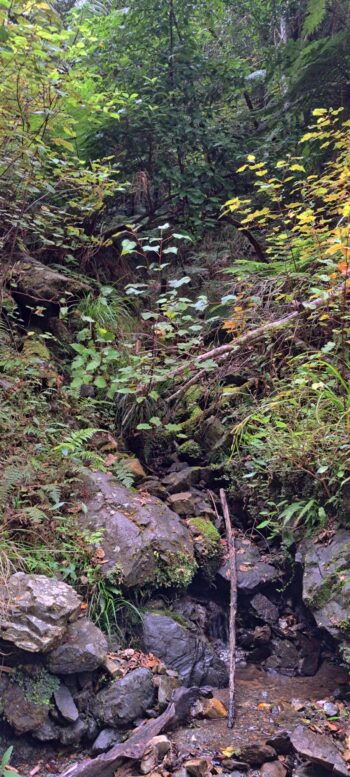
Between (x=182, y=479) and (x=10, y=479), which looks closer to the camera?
(x=10, y=479)

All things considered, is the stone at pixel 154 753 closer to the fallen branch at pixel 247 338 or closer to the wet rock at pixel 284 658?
the wet rock at pixel 284 658

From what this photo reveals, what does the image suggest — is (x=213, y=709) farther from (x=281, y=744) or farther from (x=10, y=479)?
(x=10, y=479)

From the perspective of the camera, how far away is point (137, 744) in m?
2.73

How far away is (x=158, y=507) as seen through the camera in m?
4.12

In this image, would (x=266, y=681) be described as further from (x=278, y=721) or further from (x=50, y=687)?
(x=50, y=687)

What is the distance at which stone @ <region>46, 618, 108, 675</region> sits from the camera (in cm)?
289

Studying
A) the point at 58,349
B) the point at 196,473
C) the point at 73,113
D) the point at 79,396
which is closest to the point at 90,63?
the point at 73,113

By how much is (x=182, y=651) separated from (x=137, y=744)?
2.40 ft

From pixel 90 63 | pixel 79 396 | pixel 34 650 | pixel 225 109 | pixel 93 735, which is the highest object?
pixel 90 63

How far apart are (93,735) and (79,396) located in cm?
281

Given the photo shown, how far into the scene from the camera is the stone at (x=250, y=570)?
154 inches

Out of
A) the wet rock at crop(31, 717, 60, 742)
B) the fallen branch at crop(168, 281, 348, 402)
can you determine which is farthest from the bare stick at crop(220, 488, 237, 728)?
the fallen branch at crop(168, 281, 348, 402)

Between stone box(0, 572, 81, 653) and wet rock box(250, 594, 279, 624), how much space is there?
1429 mm

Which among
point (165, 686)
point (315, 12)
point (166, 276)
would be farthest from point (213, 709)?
point (315, 12)
